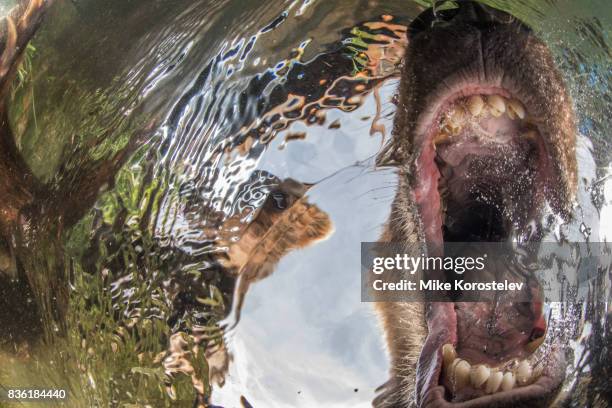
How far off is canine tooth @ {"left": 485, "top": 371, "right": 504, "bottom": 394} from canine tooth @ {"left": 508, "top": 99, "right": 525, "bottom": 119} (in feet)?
1.34

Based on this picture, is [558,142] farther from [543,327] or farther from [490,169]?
[543,327]

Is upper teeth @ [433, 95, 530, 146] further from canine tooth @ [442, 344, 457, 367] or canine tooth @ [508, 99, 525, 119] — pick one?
canine tooth @ [442, 344, 457, 367]

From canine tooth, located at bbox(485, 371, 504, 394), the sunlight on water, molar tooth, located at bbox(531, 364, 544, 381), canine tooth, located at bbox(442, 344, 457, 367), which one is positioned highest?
the sunlight on water

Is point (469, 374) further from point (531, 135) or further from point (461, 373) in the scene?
point (531, 135)

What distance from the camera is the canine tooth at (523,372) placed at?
1.10 m

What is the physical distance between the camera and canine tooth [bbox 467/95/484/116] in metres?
1.05

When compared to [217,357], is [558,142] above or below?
above

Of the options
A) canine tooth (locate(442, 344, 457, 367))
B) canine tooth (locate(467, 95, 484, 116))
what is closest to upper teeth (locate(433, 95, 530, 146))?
canine tooth (locate(467, 95, 484, 116))

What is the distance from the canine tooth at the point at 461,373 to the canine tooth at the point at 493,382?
0.11ft

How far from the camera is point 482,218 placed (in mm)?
1066

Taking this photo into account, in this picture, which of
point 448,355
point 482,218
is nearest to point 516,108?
point 482,218

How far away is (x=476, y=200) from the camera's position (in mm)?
1065

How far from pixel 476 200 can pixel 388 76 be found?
0.24 m

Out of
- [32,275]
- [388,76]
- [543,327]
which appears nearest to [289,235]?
[388,76]
